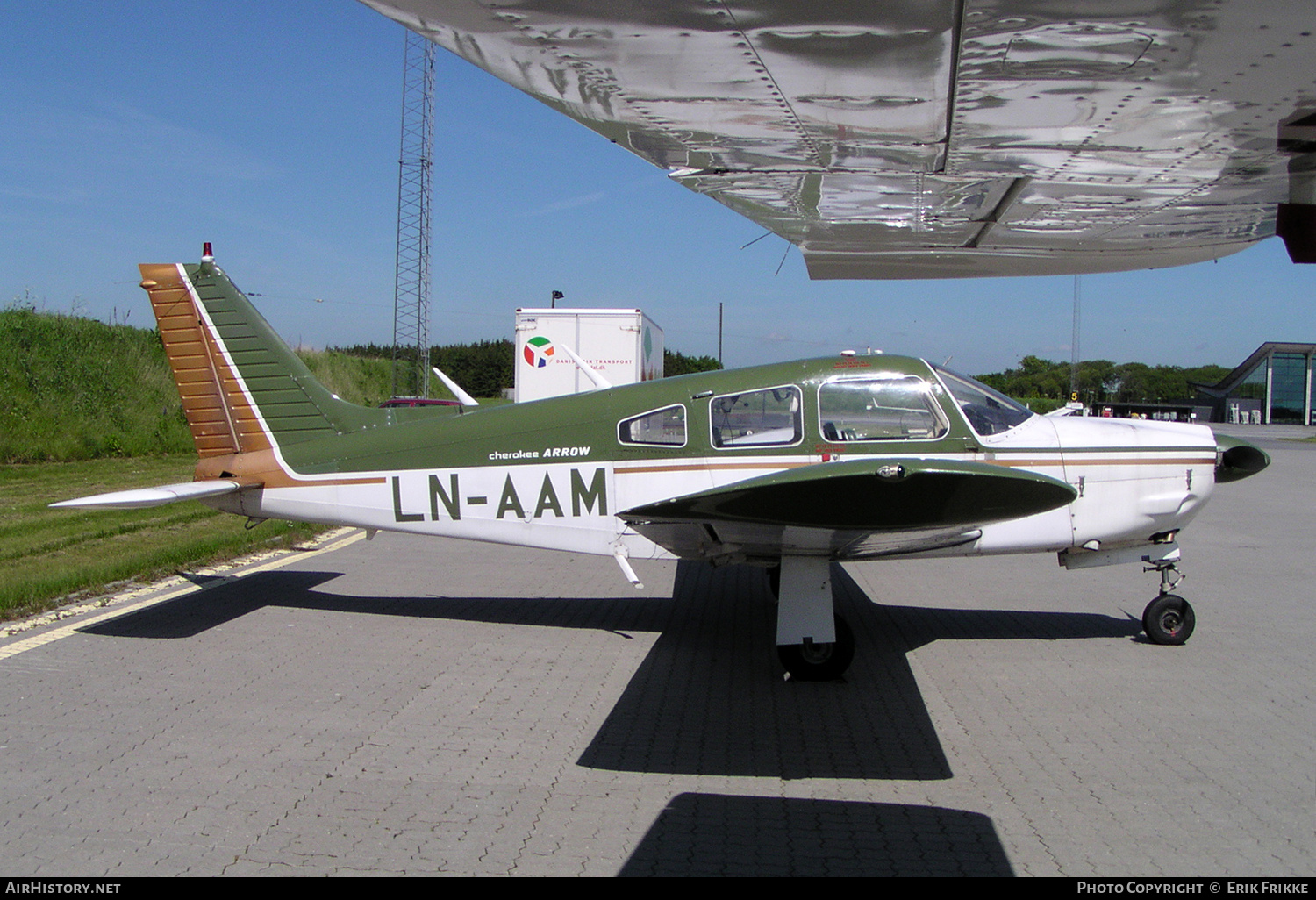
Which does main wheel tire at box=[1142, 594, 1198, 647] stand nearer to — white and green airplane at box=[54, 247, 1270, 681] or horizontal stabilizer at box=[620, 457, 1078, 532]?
white and green airplane at box=[54, 247, 1270, 681]

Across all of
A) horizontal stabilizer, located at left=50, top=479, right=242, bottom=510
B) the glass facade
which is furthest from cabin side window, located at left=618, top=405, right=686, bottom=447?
the glass facade

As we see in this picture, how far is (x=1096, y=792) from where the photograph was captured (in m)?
3.95

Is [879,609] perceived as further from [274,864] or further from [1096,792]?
[274,864]

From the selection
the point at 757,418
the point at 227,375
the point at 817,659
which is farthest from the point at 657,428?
the point at 227,375

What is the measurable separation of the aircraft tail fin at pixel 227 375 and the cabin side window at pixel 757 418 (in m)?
2.91

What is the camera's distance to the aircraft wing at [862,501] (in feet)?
12.4

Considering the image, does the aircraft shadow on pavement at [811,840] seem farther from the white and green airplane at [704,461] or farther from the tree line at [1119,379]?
the tree line at [1119,379]

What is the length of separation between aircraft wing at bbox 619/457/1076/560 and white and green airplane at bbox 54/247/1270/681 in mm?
519

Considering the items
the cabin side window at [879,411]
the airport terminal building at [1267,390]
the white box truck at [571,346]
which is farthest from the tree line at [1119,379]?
the cabin side window at [879,411]

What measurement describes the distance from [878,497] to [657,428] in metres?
→ 2.51

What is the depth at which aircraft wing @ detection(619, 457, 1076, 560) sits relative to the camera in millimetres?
3773

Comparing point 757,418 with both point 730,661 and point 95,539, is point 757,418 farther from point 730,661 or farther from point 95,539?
point 95,539

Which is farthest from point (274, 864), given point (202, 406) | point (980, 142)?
point (202, 406)

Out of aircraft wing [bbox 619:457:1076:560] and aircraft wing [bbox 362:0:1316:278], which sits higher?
aircraft wing [bbox 362:0:1316:278]
